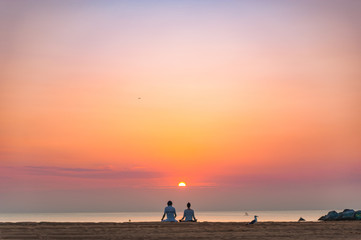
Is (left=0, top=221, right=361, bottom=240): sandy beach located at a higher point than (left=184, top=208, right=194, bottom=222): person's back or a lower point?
lower

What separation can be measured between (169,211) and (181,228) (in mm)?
7052

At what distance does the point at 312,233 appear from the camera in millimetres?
19031

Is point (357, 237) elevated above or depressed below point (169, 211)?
below

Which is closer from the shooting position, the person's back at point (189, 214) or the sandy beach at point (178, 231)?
the sandy beach at point (178, 231)

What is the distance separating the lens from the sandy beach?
1719 centimetres

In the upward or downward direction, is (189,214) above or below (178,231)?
above

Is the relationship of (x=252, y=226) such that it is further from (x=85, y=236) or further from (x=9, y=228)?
(x=9, y=228)

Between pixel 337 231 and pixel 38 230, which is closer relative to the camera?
pixel 38 230

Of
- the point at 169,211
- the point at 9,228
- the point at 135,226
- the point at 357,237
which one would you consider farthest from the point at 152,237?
the point at 169,211

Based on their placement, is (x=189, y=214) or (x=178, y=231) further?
(x=189, y=214)

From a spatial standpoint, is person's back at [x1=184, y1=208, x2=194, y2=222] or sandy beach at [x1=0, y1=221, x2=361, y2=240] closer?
sandy beach at [x1=0, y1=221, x2=361, y2=240]

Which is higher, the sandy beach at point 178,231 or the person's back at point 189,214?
the person's back at point 189,214

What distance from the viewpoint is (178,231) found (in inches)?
749

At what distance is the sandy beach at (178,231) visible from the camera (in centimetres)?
1719
